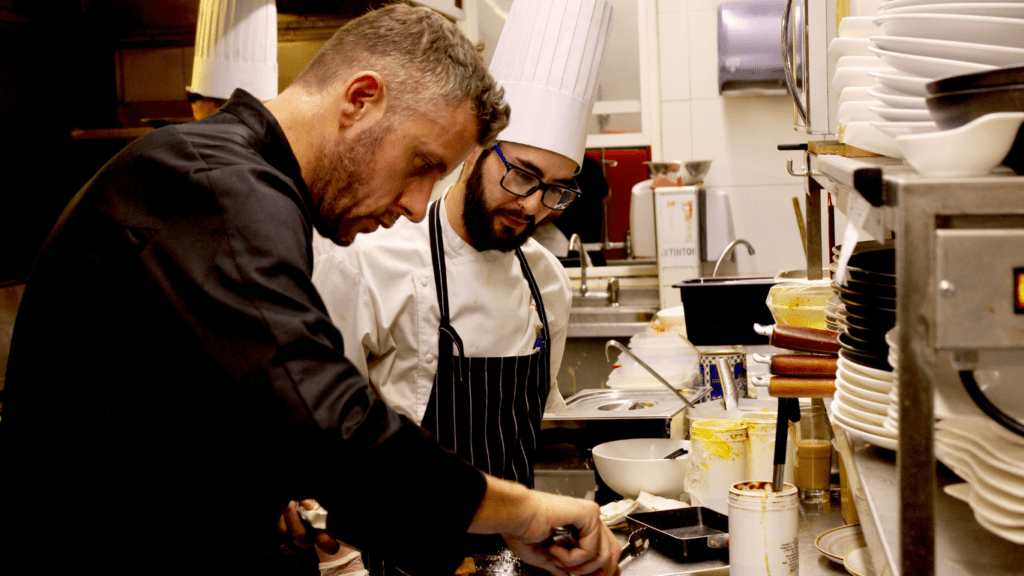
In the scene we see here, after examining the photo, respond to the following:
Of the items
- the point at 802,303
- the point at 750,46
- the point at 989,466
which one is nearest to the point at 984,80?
the point at 989,466

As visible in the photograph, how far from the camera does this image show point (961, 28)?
826 millimetres

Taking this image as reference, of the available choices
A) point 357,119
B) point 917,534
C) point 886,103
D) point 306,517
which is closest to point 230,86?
point 306,517

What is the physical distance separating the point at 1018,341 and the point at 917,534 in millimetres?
168

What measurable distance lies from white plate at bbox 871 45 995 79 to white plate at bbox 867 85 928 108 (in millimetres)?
27

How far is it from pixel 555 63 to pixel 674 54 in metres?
2.37

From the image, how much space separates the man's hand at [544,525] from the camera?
3.51ft

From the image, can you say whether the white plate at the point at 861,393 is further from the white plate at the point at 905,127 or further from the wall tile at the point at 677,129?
the wall tile at the point at 677,129

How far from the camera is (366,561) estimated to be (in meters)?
2.02

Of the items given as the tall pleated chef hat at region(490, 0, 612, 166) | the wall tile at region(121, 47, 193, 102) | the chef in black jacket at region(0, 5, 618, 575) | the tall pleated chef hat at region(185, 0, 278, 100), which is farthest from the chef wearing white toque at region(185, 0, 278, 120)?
the wall tile at region(121, 47, 193, 102)

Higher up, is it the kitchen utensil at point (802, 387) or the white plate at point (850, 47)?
the white plate at point (850, 47)

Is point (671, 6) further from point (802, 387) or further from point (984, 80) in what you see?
point (984, 80)

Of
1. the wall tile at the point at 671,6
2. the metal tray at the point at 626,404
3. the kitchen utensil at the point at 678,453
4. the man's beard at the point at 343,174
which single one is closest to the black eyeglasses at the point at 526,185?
the metal tray at the point at 626,404

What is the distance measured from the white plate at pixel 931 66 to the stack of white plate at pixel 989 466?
0.32m

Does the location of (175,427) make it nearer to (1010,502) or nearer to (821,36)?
(1010,502)
